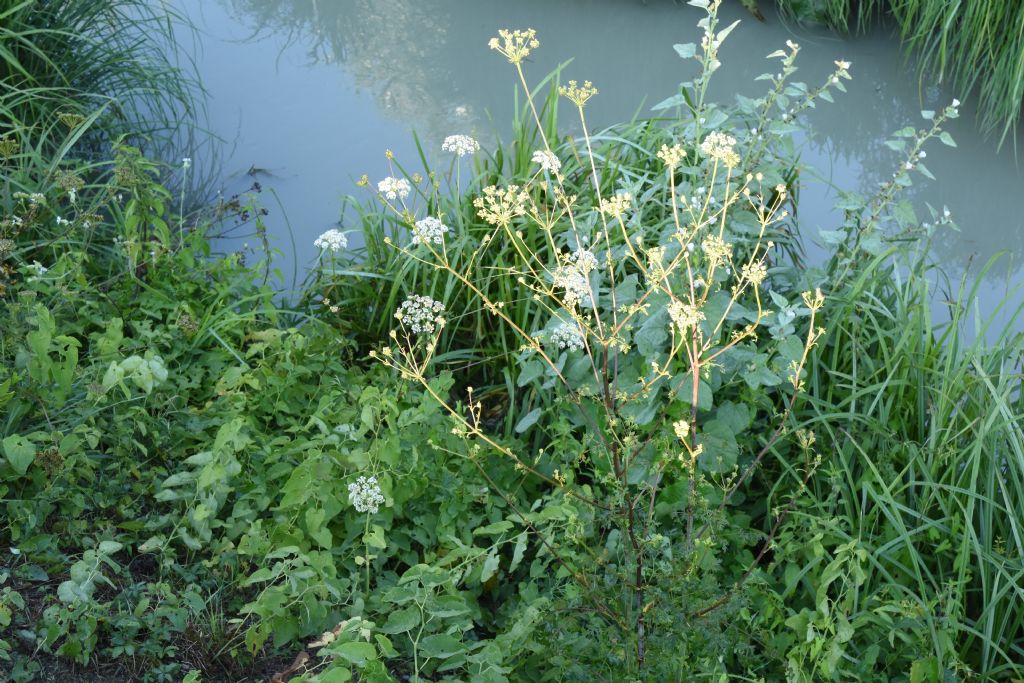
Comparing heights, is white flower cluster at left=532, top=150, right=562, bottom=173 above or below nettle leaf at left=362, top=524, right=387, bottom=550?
above

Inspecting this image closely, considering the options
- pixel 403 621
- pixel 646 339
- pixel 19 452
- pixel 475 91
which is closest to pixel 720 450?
pixel 646 339

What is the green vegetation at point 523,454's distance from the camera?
6.21ft

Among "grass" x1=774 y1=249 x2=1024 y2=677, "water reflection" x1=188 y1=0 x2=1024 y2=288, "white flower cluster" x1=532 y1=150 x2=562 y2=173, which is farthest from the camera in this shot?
"water reflection" x1=188 y1=0 x2=1024 y2=288

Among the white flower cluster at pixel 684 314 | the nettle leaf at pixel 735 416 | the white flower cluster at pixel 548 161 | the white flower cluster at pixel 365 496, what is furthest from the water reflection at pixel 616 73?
the white flower cluster at pixel 684 314

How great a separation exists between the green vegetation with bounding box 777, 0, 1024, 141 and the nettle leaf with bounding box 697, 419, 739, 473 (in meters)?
2.46

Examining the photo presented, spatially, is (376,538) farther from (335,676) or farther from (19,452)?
(19,452)

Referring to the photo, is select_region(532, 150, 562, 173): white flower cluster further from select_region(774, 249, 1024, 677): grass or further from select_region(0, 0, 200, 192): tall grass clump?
select_region(0, 0, 200, 192): tall grass clump

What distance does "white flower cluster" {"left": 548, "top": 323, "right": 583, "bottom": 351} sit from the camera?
92.5 inches

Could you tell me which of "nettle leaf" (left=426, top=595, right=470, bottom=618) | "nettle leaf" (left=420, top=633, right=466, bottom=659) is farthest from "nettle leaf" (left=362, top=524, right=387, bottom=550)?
"nettle leaf" (left=420, top=633, right=466, bottom=659)

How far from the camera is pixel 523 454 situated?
2.67 metres

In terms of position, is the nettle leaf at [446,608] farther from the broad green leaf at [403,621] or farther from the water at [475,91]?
the water at [475,91]

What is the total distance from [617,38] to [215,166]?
2.20m

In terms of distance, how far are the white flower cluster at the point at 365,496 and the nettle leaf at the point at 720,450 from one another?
0.74 metres

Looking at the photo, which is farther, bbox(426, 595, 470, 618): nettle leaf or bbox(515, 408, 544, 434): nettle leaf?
bbox(515, 408, 544, 434): nettle leaf
